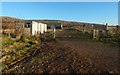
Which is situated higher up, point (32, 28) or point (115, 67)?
point (32, 28)

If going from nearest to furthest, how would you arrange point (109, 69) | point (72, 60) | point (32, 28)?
point (109, 69), point (72, 60), point (32, 28)

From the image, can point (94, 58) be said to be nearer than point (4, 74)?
No

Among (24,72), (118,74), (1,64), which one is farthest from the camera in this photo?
(1,64)

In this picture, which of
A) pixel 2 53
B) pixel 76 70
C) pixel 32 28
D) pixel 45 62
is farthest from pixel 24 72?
pixel 32 28

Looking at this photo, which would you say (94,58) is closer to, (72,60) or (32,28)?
(72,60)

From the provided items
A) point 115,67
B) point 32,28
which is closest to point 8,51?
point 115,67

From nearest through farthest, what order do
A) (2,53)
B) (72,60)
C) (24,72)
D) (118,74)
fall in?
(118,74) → (24,72) → (72,60) → (2,53)

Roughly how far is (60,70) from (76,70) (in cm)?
59

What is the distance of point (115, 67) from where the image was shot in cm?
777

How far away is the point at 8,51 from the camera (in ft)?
42.8

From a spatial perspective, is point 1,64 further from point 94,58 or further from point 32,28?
point 32,28

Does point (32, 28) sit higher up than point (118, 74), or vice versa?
point (32, 28)

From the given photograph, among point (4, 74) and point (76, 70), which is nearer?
point (76, 70)

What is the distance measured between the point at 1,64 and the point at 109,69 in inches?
195
